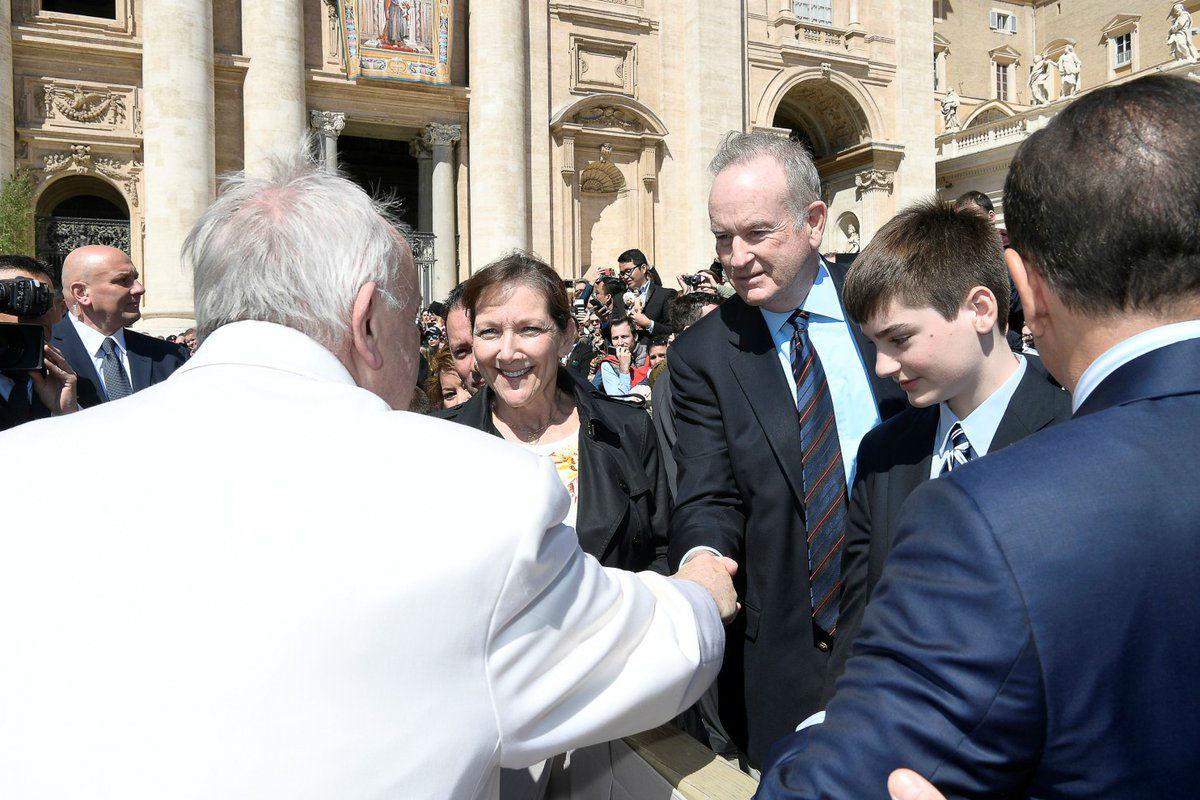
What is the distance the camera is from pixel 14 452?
4.29ft

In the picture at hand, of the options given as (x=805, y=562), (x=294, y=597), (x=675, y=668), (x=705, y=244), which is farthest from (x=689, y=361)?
(x=705, y=244)

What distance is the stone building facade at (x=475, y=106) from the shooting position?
17406mm

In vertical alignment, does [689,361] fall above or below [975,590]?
above

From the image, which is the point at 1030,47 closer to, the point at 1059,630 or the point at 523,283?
the point at 523,283

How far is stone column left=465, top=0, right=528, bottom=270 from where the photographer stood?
1955 cm

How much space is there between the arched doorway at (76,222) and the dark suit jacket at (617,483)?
56.6 ft

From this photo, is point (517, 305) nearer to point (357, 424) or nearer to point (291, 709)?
point (357, 424)

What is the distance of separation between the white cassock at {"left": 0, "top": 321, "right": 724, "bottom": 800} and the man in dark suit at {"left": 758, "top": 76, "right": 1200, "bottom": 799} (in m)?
0.42

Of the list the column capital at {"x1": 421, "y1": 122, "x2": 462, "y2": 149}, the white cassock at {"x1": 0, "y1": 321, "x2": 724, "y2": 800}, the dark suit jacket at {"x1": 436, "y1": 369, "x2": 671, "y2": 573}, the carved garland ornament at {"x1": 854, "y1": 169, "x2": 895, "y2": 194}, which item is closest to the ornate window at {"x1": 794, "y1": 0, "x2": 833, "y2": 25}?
the carved garland ornament at {"x1": 854, "y1": 169, "x2": 895, "y2": 194}

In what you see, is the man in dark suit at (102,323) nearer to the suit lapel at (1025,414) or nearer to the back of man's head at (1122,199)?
the suit lapel at (1025,414)

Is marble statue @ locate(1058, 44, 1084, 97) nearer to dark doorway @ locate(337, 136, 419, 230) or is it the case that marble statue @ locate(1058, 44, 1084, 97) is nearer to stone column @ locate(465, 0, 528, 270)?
stone column @ locate(465, 0, 528, 270)

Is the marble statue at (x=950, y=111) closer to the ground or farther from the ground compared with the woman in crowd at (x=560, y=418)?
farther from the ground

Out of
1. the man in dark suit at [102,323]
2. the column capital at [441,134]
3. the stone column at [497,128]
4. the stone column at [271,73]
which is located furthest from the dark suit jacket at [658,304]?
the column capital at [441,134]

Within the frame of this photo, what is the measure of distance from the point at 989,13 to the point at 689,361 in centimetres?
4138
